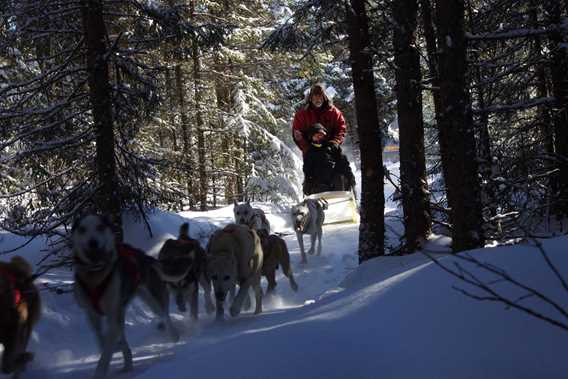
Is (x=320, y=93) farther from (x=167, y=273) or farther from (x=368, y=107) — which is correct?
(x=167, y=273)

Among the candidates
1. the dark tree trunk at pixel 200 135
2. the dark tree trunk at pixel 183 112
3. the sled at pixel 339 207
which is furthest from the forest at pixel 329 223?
the dark tree trunk at pixel 183 112

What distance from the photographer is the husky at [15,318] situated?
413 cm

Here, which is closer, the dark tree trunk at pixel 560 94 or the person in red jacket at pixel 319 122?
the dark tree trunk at pixel 560 94

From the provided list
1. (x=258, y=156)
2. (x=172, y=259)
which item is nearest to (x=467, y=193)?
(x=172, y=259)

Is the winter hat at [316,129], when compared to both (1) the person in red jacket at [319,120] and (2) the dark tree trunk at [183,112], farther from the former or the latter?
(2) the dark tree trunk at [183,112]

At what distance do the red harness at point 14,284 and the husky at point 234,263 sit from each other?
236cm

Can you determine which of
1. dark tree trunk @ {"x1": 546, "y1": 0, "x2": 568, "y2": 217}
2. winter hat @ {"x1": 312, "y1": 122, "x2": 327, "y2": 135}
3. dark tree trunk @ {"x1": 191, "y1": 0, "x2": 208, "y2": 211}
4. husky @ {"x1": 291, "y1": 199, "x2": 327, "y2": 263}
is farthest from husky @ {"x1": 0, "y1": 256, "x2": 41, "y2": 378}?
dark tree trunk @ {"x1": 191, "y1": 0, "x2": 208, "y2": 211}

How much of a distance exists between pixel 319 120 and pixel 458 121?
852 centimetres

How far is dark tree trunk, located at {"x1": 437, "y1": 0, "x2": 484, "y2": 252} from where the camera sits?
4992 mm

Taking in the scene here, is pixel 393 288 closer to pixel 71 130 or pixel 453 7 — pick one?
pixel 453 7

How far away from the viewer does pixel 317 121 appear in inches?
529

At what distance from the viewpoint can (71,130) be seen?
350 inches

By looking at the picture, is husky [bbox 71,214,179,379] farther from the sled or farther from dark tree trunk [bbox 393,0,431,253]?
the sled

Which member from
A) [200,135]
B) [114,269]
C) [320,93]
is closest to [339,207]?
[320,93]
